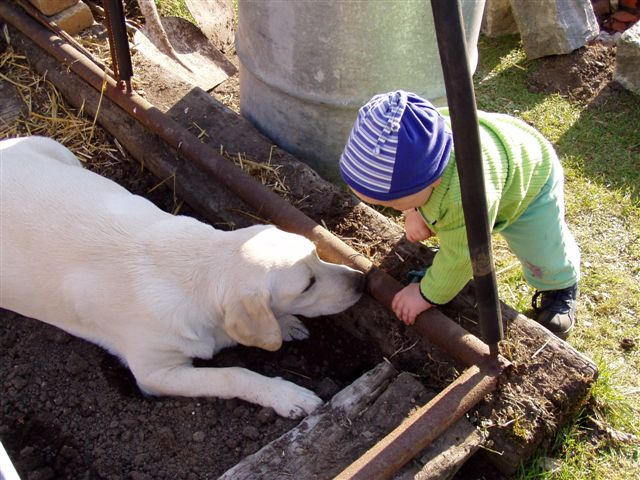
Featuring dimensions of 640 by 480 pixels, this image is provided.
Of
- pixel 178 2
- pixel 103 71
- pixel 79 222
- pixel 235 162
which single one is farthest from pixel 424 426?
pixel 178 2

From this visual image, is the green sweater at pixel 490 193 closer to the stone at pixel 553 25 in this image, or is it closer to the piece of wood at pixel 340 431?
the piece of wood at pixel 340 431

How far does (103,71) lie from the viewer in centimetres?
436

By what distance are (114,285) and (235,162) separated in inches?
49.9

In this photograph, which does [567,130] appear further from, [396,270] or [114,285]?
[114,285]

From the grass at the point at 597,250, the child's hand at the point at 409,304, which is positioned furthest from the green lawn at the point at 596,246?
the child's hand at the point at 409,304

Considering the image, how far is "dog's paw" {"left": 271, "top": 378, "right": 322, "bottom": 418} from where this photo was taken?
288 cm

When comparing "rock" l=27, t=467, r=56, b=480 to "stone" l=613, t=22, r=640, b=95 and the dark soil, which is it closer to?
the dark soil

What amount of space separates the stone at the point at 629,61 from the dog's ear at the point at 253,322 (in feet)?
12.5

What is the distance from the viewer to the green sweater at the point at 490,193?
2.67 meters

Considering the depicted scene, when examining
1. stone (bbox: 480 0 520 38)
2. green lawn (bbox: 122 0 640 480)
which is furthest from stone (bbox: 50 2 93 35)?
stone (bbox: 480 0 520 38)

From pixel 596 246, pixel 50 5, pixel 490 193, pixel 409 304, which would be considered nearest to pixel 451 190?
pixel 490 193

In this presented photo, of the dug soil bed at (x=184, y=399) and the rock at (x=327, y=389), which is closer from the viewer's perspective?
the dug soil bed at (x=184, y=399)

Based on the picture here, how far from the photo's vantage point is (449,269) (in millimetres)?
2791

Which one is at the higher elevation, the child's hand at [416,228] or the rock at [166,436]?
the child's hand at [416,228]
